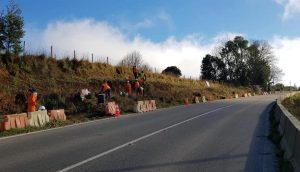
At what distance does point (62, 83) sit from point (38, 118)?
21.3 meters

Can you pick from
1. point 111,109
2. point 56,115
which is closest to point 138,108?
point 111,109

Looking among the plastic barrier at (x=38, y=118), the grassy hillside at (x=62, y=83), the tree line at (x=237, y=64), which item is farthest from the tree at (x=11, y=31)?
the tree line at (x=237, y=64)

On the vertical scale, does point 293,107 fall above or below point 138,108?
below

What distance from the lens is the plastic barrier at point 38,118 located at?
68.6ft

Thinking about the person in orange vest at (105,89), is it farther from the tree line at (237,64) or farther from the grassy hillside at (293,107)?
the tree line at (237,64)

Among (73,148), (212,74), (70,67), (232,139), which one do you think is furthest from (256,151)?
(212,74)

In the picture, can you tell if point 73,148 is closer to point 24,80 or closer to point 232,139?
point 232,139

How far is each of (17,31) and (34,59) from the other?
3.54 meters

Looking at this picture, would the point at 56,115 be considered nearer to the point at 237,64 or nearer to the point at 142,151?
the point at 142,151

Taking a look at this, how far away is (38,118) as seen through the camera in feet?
70.7

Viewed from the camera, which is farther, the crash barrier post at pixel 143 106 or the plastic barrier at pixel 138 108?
the crash barrier post at pixel 143 106

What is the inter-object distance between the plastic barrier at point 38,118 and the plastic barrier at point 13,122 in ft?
1.28

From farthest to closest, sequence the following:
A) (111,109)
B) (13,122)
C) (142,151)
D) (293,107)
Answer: (293,107) < (111,109) < (13,122) < (142,151)

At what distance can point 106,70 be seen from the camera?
5406 centimetres
